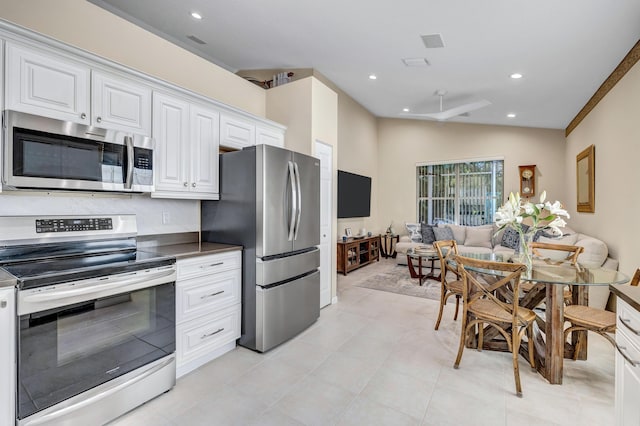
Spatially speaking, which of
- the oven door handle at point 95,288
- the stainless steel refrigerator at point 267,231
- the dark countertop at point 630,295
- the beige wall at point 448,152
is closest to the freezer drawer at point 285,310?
the stainless steel refrigerator at point 267,231

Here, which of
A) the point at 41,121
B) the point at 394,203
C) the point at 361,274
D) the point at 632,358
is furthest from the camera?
the point at 394,203

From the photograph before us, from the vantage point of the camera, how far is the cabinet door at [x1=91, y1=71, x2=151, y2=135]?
2.04 metres

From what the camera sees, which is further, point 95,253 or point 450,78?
point 450,78

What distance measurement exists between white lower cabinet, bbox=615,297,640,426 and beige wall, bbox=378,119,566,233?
5.79 metres

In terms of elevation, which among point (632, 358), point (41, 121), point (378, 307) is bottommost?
point (378, 307)

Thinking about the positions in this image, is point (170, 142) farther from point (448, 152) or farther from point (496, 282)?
point (448, 152)

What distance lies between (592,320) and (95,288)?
3.25 metres

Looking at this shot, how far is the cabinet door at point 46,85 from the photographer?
5.55ft

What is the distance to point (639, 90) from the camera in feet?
9.34

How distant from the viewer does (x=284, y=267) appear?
110 inches

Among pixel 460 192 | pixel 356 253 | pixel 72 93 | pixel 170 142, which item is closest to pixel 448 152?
pixel 460 192

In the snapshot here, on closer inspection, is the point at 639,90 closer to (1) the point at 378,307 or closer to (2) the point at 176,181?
(1) the point at 378,307

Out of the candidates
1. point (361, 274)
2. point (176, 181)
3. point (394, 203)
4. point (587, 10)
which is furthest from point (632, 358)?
point (394, 203)

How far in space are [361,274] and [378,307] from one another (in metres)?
1.75
